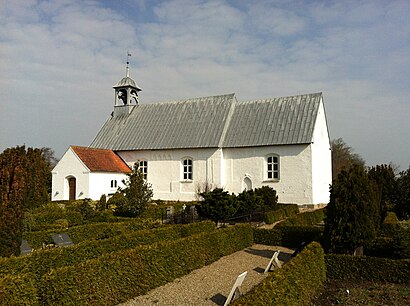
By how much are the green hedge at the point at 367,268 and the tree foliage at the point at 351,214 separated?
65 centimetres

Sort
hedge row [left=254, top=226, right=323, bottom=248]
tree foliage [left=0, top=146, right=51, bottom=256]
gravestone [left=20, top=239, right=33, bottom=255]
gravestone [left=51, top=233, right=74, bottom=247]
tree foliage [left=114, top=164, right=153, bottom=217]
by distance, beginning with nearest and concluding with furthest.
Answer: tree foliage [left=0, top=146, right=51, bottom=256] → gravestone [left=20, top=239, right=33, bottom=255] → gravestone [left=51, top=233, right=74, bottom=247] → hedge row [left=254, top=226, right=323, bottom=248] → tree foliage [left=114, top=164, right=153, bottom=217]

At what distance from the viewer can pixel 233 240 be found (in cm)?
1062

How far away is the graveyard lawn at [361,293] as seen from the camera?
6.28 m

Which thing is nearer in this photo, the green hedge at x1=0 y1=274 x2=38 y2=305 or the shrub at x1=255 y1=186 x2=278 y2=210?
the green hedge at x1=0 y1=274 x2=38 y2=305

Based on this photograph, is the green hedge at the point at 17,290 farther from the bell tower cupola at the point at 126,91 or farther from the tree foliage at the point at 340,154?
the tree foliage at the point at 340,154

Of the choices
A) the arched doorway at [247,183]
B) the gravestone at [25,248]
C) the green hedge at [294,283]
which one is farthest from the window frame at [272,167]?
the gravestone at [25,248]

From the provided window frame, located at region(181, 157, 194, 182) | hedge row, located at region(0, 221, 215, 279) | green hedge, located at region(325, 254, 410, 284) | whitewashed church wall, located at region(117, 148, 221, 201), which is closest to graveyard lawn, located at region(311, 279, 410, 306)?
green hedge, located at region(325, 254, 410, 284)

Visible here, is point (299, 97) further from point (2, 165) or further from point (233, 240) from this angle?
point (2, 165)

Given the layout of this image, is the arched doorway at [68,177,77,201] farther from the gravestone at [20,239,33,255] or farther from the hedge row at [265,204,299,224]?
the gravestone at [20,239,33,255]

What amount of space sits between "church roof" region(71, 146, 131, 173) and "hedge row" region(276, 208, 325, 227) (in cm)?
1302

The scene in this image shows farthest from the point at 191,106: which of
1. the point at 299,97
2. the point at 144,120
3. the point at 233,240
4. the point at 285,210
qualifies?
the point at 233,240

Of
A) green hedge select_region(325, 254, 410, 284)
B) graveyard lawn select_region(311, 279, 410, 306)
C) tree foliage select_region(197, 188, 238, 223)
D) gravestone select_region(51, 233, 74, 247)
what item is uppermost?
tree foliage select_region(197, 188, 238, 223)

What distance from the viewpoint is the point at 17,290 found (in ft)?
16.1

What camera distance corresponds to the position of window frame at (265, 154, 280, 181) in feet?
71.5
